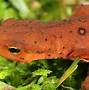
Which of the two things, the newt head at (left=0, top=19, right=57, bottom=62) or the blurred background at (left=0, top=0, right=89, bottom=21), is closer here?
the newt head at (left=0, top=19, right=57, bottom=62)

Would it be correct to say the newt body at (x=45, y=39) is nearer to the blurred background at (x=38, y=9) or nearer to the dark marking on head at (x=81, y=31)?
the dark marking on head at (x=81, y=31)

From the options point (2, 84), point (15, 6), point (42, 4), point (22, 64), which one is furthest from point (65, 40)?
point (42, 4)

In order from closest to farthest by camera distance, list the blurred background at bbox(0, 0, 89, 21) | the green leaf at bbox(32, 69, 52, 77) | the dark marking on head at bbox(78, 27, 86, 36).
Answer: the green leaf at bbox(32, 69, 52, 77) → the dark marking on head at bbox(78, 27, 86, 36) → the blurred background at bbox(0, 0, 89, 21)

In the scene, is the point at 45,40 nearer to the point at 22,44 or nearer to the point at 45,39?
the point at 45,39

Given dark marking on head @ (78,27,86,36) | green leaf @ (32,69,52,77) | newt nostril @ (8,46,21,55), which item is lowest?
green leaf @ (32,69,52,77)

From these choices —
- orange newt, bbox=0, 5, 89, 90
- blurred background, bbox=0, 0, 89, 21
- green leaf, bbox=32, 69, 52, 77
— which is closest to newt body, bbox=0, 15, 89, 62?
orange newt, bbox=0, 5, 89, 90

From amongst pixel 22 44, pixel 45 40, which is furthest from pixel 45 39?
pixel 22 44

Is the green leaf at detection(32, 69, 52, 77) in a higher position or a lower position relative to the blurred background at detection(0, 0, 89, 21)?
higher

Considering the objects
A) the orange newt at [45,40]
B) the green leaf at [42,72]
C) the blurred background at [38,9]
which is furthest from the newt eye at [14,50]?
the blurred background at [38,9]

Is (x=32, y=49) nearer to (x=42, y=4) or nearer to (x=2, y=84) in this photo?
(x=2, y=84)

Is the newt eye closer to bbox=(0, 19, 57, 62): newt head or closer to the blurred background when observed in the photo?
bbox=(0, 19, 57, 62): newt head
